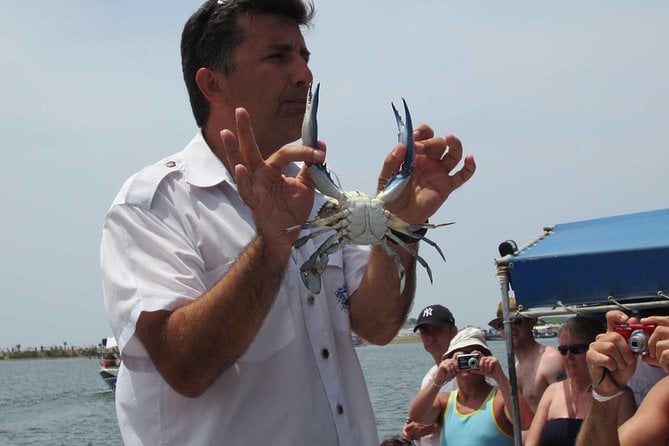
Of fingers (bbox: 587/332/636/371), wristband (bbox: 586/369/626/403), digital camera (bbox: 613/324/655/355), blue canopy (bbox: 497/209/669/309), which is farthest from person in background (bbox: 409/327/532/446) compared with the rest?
digital camera (bbox: 613/324/655/355)

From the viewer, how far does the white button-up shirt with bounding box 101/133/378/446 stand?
2.52 meters

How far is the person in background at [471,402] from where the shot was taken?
214 inches

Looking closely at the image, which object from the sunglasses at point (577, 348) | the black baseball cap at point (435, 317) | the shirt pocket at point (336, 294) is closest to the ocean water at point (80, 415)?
the black baseball cap at point (435, 317)

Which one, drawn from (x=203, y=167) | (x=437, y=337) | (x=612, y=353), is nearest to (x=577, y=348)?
(x=612, y=353)

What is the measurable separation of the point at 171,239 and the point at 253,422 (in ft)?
1.79

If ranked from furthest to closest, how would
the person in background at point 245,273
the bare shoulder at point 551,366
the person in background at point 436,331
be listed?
the person in background at point 436,331
the bare shoulder at point 551,366
the person in background at point 245,273

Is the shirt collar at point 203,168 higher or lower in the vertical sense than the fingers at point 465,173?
higher

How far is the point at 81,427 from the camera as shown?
1056 inches

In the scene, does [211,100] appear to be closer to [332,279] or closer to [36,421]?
[332,279]

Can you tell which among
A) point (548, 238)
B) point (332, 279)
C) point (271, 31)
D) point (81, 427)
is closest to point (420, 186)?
point (332, 279)

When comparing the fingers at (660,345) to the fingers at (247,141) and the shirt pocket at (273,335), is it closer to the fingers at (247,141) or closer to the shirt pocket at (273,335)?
the shirt pocket at (273,335)

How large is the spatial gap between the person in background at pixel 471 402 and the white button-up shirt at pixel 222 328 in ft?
9.19

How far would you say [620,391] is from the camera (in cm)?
359

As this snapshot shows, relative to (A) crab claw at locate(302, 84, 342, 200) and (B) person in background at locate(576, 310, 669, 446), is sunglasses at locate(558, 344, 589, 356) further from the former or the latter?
(A) crab claw at locate(302, 84, 342, 200)
